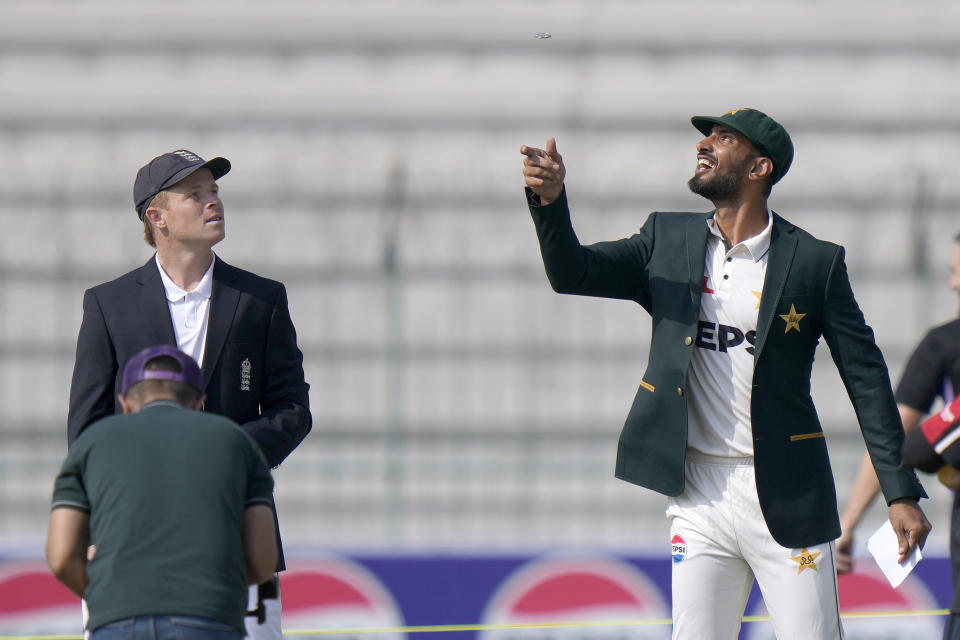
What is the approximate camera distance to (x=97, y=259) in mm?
7348

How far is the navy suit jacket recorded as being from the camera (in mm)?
3266

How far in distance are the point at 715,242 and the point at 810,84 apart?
16.7 ft

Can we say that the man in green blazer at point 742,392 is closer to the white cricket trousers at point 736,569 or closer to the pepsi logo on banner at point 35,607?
the white cricket trousers at point 736,569

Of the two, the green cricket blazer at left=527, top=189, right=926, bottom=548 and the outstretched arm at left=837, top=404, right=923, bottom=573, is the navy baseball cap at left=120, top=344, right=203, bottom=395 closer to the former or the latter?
the green cricket blazer at left=527, top=189, right=926, bottom=548

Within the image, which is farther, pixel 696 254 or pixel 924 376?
pixel 924 376

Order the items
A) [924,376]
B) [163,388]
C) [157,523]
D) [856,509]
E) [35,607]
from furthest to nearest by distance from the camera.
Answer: [35,607] < [856,509] < [924,376] < [163,388] < [157,523]

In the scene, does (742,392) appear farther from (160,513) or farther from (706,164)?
(160,513)

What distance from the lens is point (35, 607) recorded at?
16.9 ft

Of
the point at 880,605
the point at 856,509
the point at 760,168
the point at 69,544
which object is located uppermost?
the point at 760,168

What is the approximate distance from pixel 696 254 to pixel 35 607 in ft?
10.5

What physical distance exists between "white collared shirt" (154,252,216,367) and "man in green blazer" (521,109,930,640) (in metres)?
0.89

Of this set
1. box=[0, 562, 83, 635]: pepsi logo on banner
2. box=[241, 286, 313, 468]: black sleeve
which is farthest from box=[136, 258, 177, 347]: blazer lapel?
box=[0, 562, 83, 635]: pepsi logo on banner

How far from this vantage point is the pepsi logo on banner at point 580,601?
5223 mm

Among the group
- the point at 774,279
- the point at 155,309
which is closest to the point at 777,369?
the point at 774,279
